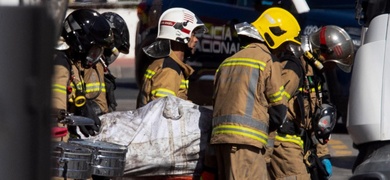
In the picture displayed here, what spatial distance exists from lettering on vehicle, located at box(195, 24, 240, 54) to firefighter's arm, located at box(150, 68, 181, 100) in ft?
18.6

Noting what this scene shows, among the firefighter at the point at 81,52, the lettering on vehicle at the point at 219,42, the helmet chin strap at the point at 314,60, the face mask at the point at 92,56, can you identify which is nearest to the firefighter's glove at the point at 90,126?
the firefighter at the point at 81,52

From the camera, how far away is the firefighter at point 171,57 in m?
6.10

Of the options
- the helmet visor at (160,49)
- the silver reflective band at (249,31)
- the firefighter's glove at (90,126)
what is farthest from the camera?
the helmet visor at (160,49)

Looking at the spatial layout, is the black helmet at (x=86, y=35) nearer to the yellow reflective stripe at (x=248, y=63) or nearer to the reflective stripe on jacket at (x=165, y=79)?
the reflective stripe on jacket at (x=165, y=79)

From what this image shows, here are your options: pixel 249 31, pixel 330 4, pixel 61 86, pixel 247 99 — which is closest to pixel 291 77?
pixel 249 31

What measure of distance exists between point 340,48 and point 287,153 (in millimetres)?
1035

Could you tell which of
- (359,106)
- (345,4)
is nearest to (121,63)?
(345,4)

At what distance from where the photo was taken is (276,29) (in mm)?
5789

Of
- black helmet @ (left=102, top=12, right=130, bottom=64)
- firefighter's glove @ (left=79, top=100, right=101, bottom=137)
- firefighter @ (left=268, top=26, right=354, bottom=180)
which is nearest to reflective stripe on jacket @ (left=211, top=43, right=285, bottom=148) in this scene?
firefighter @ (left=268, top=26, right=354, bottom=180)

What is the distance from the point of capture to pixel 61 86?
207 inches

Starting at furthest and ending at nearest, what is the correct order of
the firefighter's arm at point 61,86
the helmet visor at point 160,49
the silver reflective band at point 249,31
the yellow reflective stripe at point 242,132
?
the helmet visor at point 160,49, the silver reflective band at point 249,31, the yellow reflective stripe at point 242,132, the firefighter's arm at point 61,86

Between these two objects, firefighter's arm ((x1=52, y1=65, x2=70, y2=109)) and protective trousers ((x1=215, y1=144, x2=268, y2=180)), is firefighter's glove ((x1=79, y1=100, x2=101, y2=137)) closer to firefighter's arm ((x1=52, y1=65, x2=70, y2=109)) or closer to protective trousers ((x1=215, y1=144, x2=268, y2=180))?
firefighter's arm ((x1=52, y1=65, x2=70, y2=109))

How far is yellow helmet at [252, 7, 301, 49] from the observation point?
227 inches

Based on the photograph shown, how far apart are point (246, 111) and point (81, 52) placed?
124 cm
